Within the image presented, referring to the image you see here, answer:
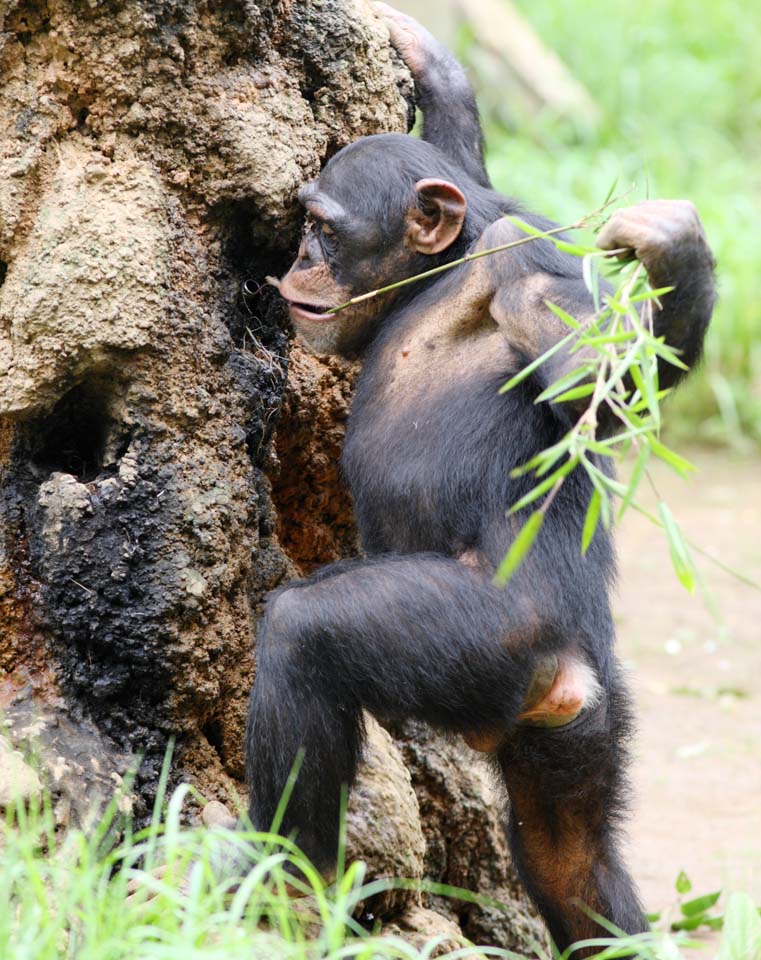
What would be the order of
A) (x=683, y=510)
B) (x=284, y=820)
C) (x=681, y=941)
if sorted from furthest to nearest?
(x=683, y=510), (x=284, y=820), (x=681, y=941)

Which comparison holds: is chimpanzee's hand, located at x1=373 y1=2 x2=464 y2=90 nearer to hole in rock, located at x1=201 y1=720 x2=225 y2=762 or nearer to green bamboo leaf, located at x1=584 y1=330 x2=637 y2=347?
green bamboo leaf, located at x1=584 y1=330 x2=637 y2=347

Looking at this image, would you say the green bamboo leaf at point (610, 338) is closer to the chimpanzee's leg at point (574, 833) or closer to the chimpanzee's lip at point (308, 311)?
the chimpanzee's lip at point (308, 311)

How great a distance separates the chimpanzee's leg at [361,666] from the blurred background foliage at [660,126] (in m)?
6.30

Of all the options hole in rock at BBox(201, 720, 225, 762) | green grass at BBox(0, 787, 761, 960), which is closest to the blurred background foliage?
hole in rock at BBox(201, 720, 225, 762)

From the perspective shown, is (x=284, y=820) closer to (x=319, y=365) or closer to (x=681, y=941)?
(x=681, y=941)

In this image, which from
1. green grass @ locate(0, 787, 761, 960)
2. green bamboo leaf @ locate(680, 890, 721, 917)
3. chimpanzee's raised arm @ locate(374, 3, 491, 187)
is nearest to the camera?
green grass @ locate(0, 787, 761, 960)

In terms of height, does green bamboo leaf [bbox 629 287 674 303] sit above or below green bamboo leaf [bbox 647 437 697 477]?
above

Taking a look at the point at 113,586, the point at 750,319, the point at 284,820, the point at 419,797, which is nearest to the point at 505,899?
the point at 419,797

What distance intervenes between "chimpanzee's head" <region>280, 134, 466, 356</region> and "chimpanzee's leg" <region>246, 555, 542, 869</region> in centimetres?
77

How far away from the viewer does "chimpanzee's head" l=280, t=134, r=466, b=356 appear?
3.39 metres

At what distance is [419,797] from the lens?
3.99 meters

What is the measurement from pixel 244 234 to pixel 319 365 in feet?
1.75

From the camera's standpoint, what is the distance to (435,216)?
135 inches

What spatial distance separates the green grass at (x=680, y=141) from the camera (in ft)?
32.4
